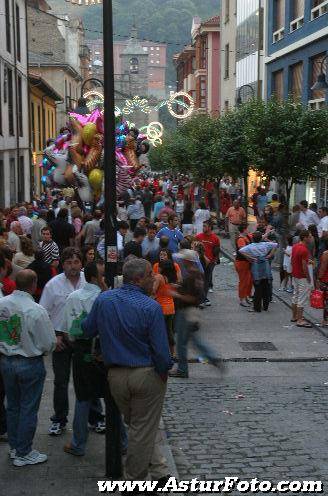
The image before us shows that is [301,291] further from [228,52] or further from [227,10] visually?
[227,10]

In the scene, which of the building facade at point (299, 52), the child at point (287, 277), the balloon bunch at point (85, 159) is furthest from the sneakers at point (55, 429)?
the building facade at point (299, 52)

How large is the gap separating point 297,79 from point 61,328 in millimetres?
22284

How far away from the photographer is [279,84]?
30172 mm

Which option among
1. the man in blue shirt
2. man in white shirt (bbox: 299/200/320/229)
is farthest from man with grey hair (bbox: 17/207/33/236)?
man in white shirt (bbox: 299/200/320/229)

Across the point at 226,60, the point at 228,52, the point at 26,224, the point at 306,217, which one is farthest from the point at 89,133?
the point at 226,60

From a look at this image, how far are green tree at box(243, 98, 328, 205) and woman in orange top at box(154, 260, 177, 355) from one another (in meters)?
9.16

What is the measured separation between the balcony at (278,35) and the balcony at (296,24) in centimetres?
126

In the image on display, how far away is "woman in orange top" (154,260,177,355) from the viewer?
949 centimetres

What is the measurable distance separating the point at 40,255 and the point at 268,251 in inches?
182

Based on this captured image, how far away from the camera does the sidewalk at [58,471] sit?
588 centimetres

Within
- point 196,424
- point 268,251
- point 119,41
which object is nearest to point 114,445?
point 196,424

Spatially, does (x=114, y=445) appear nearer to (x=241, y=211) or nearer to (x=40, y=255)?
(x=40, y=255)

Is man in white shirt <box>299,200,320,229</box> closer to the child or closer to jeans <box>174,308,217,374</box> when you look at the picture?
the child

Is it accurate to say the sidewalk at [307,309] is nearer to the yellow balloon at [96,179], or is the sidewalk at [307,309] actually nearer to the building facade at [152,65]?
the yellow balloon at [96,179]
